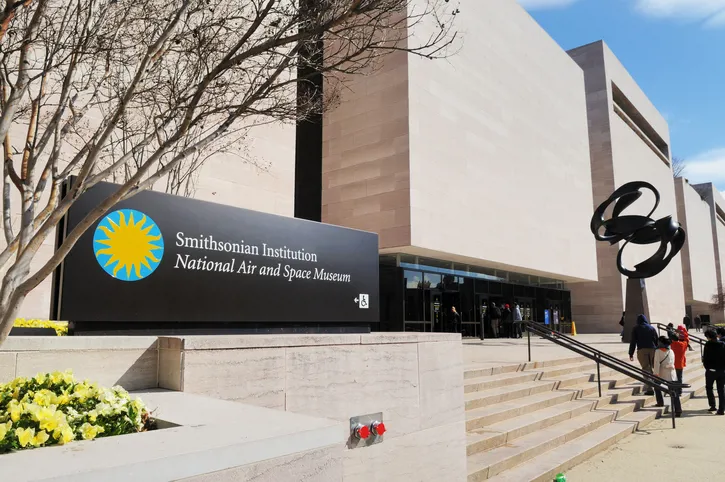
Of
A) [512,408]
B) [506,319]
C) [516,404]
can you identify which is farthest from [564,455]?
[506,319]

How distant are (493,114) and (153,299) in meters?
22.9

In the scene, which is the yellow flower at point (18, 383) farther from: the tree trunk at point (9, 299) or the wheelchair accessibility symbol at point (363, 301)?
the wheelchair accessibility symbol at point (363, 301)

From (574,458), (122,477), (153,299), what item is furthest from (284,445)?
(574,458)

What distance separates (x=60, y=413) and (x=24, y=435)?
0.21m

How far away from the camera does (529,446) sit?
766cm

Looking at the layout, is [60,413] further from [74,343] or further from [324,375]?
[324,375]

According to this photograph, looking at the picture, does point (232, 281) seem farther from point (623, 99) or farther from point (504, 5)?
point (623, 99)

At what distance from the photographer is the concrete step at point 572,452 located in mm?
6863

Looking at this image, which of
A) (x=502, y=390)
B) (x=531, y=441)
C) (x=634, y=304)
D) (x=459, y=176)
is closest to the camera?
(x=531, y=441)

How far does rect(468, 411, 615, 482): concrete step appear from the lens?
6.68 m

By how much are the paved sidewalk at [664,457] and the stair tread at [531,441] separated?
0.59 m

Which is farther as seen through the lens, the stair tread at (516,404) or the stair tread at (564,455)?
the stair tread at (516,404)

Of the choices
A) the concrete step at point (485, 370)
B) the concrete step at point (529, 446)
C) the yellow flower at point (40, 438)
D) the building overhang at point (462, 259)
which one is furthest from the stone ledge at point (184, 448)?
the building overhang at point (462, 259)

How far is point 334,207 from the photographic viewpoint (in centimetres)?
2264
